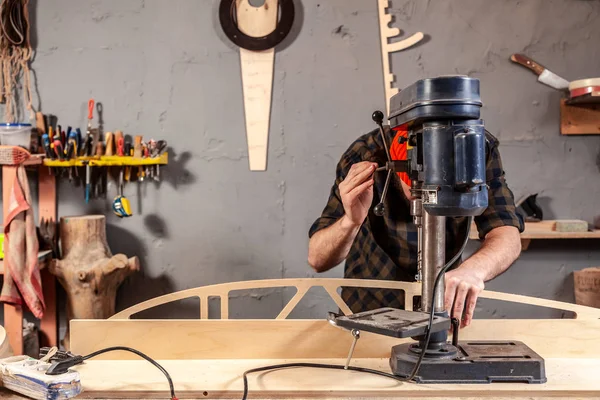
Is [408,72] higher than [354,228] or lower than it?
higher

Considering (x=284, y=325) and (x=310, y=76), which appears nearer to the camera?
(x=284, y=325)

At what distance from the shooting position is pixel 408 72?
286cm

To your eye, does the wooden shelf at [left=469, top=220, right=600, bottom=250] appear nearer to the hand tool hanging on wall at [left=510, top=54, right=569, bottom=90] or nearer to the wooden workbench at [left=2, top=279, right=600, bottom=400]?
the hand tool hanging on wall at [left=510, top=54, right=569, bottom=90]

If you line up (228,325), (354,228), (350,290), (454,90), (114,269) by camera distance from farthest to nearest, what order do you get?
(114,269) < (350,290) < (354,228) < (228,325) < (454,90)

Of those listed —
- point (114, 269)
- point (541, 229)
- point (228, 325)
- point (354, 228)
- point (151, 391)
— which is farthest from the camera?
point (541, 229)

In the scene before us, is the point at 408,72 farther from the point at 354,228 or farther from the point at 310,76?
the point at 354,228

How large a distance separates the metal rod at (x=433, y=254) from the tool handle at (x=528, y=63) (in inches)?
80.0

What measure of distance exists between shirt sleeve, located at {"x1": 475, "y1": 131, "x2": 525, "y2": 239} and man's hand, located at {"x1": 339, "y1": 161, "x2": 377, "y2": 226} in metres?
0.49

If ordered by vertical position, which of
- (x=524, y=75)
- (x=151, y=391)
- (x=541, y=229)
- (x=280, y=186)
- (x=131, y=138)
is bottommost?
(x=151, y=391)

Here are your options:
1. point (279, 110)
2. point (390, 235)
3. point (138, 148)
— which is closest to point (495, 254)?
point (390, 235)

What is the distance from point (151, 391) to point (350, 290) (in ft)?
3.04

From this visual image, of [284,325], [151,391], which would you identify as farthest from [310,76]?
[151,391]

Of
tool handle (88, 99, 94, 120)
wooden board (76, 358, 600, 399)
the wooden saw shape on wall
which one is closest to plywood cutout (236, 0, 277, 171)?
the wooden saw shape on wall

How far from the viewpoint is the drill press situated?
0.99 metres
